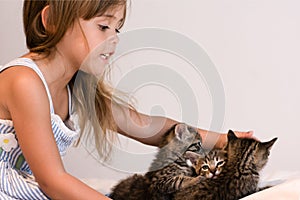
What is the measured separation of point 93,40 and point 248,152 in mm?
405

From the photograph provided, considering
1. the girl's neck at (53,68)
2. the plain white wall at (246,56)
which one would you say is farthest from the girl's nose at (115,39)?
the plain white wall at (246,56)

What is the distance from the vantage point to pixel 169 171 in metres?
1.11

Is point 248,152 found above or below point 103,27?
below

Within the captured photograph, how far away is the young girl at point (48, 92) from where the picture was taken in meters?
1.15

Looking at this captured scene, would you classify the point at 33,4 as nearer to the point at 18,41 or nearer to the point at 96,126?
the point at 96,126

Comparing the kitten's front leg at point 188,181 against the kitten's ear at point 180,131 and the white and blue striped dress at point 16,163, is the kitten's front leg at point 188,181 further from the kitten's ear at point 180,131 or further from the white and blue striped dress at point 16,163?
the white and blue striped dress at point 16,163

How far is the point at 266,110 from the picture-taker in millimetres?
1997

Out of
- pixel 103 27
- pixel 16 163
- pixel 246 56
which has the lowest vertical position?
pixel 16 163

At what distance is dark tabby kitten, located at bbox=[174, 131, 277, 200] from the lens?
1059 millimetres

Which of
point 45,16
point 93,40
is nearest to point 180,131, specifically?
point 93,40

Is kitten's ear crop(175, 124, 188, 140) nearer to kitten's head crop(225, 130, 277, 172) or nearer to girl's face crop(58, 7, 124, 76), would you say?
kitten's head crop(225, 130, 277, 172)

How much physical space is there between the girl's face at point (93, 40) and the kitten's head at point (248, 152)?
0.34 m

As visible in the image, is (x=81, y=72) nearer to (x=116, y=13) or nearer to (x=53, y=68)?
(x=53, y=68)

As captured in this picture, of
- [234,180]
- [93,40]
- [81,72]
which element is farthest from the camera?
[81,72]
